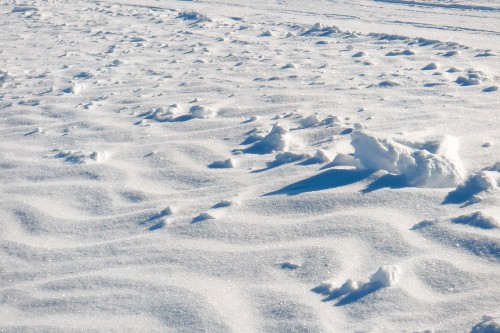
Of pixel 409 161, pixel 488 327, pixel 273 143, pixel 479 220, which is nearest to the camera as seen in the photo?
pixel 488 327

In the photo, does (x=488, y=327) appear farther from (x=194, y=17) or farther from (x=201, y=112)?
(x=194, y=17)

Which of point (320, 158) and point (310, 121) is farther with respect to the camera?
point (310, 121)

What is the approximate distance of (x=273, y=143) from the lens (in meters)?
3.17

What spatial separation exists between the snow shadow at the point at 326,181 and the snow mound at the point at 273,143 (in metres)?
0.46

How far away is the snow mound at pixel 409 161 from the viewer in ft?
8.26

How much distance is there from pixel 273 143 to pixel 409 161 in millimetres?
806

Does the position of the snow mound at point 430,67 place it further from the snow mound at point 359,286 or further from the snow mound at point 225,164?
the snow mound at point 359,286

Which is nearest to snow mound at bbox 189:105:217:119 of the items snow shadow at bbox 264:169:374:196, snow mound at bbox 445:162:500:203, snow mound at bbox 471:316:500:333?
snow shadow at bbox 264:169:374:196

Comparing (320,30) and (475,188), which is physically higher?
(475,188)

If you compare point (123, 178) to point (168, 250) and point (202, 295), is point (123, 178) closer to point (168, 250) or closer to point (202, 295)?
point (168, 250)

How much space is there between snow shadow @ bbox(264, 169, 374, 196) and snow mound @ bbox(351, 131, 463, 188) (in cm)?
7

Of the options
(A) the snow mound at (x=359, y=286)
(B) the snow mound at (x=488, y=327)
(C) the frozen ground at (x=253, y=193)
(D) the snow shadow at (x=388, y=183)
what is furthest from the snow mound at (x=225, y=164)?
(B) the snow mound at (x=488, y=327)

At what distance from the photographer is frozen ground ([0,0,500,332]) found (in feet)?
6.23

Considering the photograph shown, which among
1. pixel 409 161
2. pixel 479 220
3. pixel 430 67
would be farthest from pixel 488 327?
pixel 430 67
